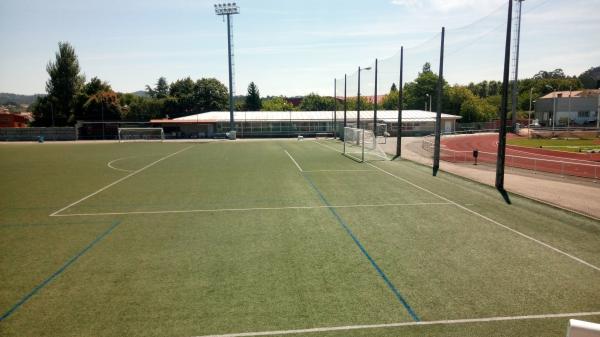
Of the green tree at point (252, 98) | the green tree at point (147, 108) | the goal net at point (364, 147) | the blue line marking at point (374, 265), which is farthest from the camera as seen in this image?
the green tree at point (252, 98)

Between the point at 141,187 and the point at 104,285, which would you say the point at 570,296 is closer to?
the point at 104,285

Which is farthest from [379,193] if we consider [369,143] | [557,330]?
[369,143]

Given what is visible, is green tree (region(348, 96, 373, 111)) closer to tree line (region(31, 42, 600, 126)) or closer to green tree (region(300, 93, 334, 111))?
tree line (region(31, 42, 600, 126))

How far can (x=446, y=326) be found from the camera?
7.54m

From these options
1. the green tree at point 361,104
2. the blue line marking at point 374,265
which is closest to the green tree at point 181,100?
the green tree at point 361,104

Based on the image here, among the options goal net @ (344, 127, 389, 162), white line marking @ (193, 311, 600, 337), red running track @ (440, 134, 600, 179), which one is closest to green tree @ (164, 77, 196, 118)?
goal net @ (344, 127, 389, 162)

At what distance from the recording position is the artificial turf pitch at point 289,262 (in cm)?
783

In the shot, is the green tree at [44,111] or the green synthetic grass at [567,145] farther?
the green tree at [44,111]

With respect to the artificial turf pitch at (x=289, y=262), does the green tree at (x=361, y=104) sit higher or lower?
higher

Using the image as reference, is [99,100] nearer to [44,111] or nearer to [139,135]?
[139,135]

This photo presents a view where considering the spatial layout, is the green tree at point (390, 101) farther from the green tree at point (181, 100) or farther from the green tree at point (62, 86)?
the green tree at point (62, 86)

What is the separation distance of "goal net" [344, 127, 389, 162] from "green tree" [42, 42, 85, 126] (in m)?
72.6

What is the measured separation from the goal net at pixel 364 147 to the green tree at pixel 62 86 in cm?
7259

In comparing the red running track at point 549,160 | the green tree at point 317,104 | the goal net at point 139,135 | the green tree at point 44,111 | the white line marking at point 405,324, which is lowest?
the white line marking at point 405,324
